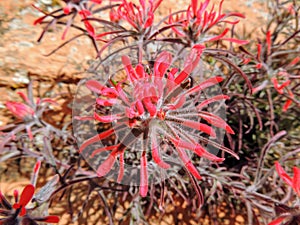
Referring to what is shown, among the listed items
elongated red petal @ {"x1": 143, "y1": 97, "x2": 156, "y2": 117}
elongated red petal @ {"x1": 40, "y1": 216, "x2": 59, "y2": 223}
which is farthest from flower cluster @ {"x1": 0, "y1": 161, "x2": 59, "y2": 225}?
elongated red petal @ {"x1": 143, "y1": 97, "x2": 156, "y2": 117}

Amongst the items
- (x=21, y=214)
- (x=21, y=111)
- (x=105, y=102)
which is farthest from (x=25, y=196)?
(x=21, y=111)

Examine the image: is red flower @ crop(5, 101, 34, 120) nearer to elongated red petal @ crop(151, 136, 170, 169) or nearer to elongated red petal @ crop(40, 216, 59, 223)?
elongated red petal @ crop(40, 216, 59, 223)

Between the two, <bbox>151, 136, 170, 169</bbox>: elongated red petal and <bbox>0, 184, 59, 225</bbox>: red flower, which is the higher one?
<bbox>151, 136, 170, 169</bbox>: elongated red petal

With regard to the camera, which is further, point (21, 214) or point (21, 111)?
point (21, 111)

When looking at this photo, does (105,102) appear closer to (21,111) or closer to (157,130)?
(157,130)

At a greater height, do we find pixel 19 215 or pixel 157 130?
pixel 157 130

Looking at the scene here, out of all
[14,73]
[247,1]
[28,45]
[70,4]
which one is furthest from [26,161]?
[247,1]

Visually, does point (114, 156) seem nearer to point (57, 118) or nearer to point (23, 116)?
point (23, 116)

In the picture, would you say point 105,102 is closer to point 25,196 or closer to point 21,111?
point 25,196
